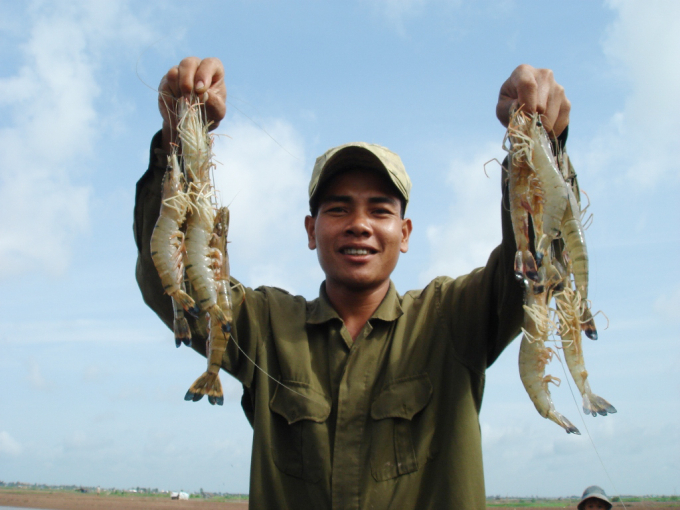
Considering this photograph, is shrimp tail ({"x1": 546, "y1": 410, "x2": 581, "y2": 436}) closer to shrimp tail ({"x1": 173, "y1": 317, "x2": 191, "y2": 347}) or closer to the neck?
the neck

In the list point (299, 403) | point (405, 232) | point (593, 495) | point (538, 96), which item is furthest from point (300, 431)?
point (593, 495)

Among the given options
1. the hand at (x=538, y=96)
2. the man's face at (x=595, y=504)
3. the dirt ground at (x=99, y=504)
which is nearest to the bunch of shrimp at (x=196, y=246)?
the hand at (x=538, y=96)

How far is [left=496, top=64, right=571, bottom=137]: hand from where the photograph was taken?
2.85 m

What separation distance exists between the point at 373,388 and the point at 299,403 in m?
0.44

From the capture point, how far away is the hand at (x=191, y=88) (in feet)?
10.6

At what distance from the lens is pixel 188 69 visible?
3217 mm

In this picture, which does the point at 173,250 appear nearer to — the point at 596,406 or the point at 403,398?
the point at 403,398

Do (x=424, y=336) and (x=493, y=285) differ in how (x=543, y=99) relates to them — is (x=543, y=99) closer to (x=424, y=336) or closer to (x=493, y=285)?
(x=493, y=285)

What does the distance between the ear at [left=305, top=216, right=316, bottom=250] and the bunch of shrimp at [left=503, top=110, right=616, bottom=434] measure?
154 cm

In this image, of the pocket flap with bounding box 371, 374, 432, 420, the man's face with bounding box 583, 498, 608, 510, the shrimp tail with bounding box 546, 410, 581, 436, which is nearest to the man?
the pocket flap with bounding box 371, 374, 432, 420

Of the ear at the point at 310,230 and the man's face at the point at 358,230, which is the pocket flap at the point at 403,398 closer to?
the man's face at the point at 358,230

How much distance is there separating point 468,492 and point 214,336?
5.39 feet

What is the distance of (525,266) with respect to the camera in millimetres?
2707

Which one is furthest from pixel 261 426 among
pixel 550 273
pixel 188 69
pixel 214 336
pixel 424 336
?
pixel 188 69
